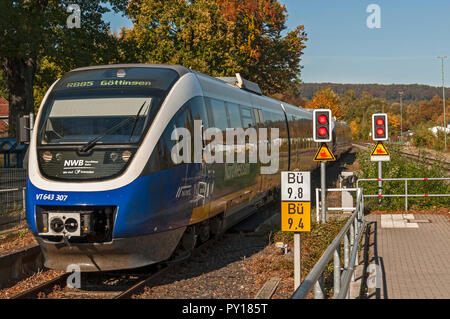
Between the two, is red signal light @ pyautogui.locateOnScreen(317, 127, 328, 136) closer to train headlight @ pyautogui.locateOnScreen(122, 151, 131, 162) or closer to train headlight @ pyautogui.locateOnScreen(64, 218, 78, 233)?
train headlight @ pyautogui.locateOnScreen(122, 151, 131, 162)

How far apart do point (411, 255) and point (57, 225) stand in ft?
20.1

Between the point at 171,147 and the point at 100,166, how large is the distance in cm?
114

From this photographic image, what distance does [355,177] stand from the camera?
17250 millimetres

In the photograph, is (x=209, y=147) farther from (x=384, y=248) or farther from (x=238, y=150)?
(x=384, y=248)

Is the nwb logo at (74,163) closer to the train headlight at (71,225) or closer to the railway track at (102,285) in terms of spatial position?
the train headlight at (71,225)

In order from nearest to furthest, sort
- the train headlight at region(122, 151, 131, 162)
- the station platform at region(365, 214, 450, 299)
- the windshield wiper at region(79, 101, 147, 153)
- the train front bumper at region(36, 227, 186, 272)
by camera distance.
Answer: the station platform at region(365, 214, 450, 299), the train front bumper at region(36, 227, 186, 272), the train headlight at region(122, 151, 131, 162), the windshield wiper at region(79, 101, 147, 153)

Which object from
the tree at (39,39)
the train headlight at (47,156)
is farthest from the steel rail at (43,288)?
the tree at (39,39)

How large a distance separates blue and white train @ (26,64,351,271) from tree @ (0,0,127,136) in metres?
14.8

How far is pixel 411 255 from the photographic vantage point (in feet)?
34.2

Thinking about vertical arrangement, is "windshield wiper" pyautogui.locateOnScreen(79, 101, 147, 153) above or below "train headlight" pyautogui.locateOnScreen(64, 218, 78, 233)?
above

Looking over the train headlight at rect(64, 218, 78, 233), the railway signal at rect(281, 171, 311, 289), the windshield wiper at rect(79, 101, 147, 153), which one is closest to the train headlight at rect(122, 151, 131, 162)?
the windshield wiper at rect(79, 101, 147, 153)

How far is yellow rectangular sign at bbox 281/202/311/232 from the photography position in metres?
7.80

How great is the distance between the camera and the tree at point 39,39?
23828 mm

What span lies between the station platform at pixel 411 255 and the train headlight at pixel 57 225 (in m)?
4.17
